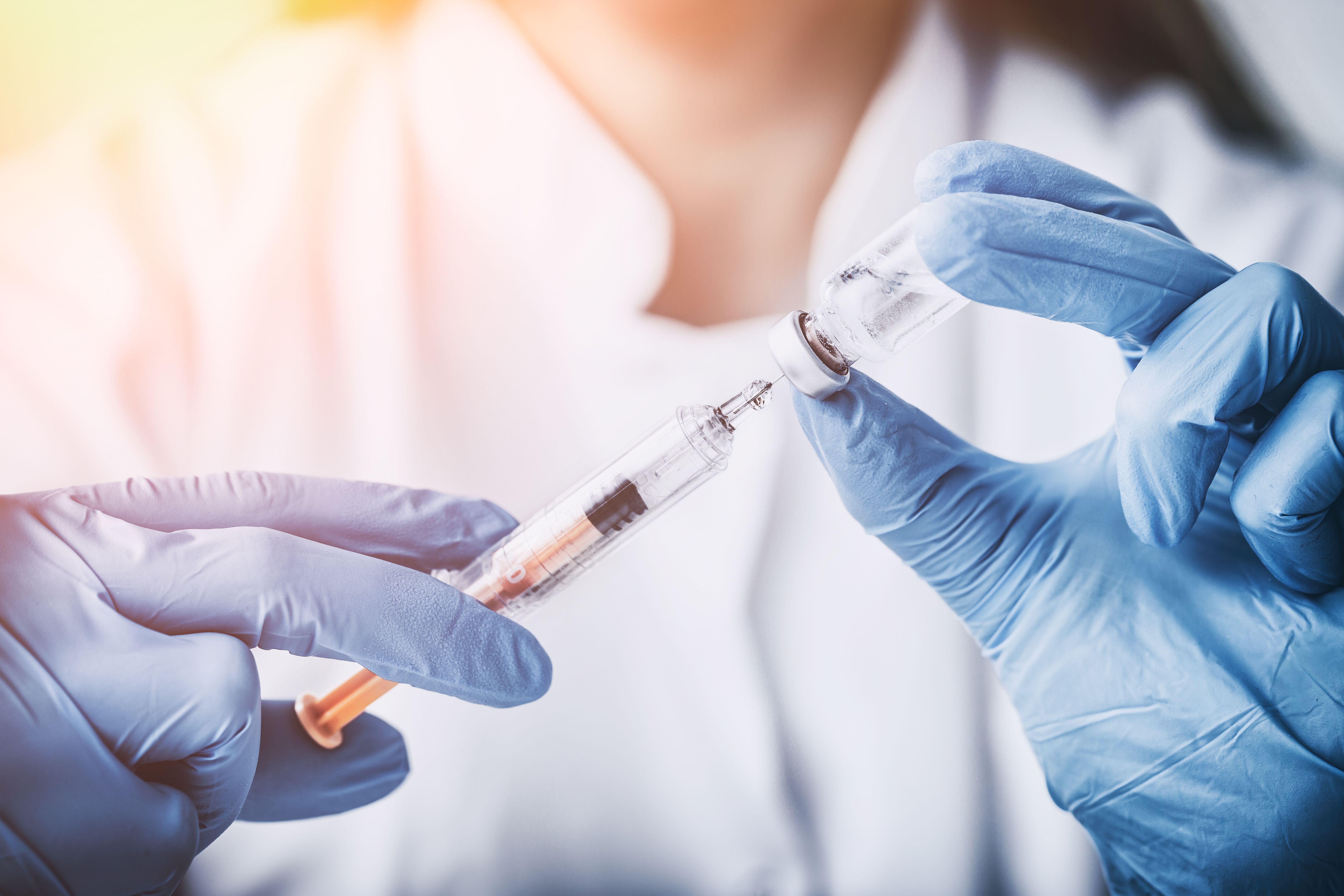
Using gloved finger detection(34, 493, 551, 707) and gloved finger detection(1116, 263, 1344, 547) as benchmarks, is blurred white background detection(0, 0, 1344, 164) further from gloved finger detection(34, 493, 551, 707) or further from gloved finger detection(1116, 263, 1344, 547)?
gloved finger detection(1116, 263, 1344, 547)

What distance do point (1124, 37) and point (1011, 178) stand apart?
36.9 inches

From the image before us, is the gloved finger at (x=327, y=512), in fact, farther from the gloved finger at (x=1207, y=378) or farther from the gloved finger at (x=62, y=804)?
the gloved finger at (x=1207, y=378)

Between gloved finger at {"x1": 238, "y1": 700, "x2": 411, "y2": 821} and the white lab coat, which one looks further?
the white lab coat

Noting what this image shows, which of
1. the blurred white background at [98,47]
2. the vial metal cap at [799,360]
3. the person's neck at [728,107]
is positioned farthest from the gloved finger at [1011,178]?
the blurred white background at [98,47]

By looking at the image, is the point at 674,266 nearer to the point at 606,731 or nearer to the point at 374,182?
the point at 374,182

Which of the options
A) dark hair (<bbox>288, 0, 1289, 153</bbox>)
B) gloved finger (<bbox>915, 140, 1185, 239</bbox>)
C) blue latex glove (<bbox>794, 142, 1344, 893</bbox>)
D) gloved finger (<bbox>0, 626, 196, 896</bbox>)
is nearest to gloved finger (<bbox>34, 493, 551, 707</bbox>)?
gloved finger (<bbox>0, 626, 196, 896</bbox>)

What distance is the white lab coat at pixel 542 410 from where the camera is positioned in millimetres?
1330

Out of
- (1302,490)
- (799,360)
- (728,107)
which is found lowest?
(1302,490)

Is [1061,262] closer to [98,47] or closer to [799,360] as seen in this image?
[799,360]

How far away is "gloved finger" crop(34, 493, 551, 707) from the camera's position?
0.91 metres

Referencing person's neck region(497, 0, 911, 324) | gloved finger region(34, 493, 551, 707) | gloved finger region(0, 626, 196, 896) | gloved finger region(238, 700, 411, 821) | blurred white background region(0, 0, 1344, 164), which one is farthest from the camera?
person's neck region(497, 0, 911, 324)

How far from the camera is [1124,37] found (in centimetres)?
157

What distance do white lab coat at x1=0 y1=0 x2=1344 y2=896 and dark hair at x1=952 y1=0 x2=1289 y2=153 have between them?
0.44ft

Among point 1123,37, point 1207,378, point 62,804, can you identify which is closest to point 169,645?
point 62,804
